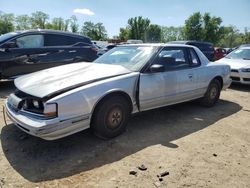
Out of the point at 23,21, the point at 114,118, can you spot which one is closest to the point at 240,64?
the point at 114,118

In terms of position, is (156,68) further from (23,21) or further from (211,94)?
(23,21)

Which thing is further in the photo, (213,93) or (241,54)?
(241,54)

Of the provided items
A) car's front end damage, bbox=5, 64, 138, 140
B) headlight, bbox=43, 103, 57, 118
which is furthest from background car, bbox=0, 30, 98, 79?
headlight, bbox=43, 103, 57, 118

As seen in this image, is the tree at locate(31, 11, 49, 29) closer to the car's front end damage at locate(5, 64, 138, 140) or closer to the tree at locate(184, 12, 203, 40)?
the tree at locate(184, 12, 203, 40)

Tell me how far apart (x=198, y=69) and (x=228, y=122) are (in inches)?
51.9

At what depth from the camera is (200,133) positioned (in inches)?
187

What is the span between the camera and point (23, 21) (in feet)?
264

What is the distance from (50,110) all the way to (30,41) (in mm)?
5052

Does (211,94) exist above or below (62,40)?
below

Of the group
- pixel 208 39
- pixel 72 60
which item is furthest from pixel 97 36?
pixel 72 60

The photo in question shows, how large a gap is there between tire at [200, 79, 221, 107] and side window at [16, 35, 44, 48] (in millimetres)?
5008

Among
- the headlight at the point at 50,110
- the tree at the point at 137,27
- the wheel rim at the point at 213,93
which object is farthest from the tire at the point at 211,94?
the tree at the point at 137,27

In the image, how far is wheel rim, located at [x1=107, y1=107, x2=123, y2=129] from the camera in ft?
13.5

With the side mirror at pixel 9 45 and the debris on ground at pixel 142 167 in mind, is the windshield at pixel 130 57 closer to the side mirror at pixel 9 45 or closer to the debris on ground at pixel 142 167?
the debris on ground at pixel 142 167
